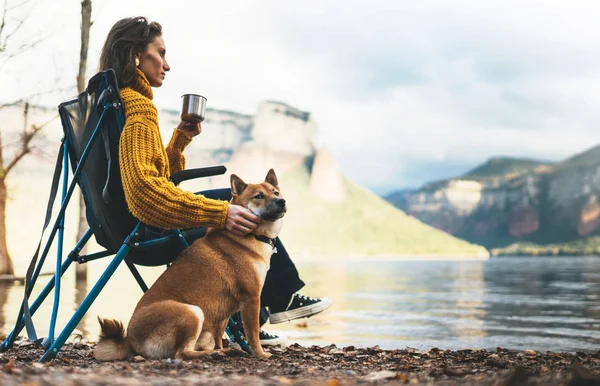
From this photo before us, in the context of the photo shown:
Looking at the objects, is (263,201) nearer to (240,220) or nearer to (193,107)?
(240,220)

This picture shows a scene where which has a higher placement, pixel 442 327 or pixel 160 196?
pixel 160 196

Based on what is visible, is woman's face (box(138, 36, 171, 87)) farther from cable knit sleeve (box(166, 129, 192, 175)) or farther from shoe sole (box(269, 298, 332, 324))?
shoe sole (box(269, 298, 332, 324))

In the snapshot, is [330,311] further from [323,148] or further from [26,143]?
[323,148]

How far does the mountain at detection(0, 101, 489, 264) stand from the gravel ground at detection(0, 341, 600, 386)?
394 ft

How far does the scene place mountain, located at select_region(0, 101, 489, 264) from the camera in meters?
137

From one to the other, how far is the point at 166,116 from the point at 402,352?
15136 cm

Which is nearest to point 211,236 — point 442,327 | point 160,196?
point 160,196

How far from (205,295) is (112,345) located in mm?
592

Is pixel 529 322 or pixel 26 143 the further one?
pixel 26 143

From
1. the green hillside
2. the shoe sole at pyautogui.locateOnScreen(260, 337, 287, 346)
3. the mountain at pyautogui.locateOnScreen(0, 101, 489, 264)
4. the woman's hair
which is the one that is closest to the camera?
the woman's hair

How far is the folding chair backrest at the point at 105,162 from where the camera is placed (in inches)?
128

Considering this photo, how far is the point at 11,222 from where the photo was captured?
10325 cm

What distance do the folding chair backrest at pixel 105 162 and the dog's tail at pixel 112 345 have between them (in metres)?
0.50

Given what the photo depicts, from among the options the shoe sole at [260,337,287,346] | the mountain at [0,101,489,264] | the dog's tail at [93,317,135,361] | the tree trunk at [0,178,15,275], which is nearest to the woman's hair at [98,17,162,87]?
the dog's tail at [93,317,135,361]
